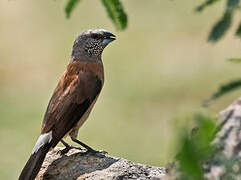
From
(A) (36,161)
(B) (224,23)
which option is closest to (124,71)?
(A) (36,161)

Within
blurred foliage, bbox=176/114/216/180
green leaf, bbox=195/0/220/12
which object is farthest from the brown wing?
blurred foliage, bbox=176/114/216/180

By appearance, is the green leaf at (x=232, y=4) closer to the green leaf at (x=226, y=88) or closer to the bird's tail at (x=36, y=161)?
the green leaf at (x=226, y=88)

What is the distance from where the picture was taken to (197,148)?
258 centimetres

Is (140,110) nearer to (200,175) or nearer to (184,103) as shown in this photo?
(184,103)

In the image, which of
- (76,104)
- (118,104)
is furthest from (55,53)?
(76,104)

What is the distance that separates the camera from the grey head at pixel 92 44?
7312 mm

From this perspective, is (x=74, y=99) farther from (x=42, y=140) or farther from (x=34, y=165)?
(x=34, y=165)

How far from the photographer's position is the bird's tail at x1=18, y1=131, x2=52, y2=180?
226 inches

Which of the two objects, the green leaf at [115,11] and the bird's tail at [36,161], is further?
the bird's tail at [36,161]

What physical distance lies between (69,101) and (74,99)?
6 cm

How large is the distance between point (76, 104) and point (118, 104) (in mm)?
6894

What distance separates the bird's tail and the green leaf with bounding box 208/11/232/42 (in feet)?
8.89

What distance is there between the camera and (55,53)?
15203mm

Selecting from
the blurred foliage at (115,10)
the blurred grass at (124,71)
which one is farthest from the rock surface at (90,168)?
the blurred grass at (124,71)
